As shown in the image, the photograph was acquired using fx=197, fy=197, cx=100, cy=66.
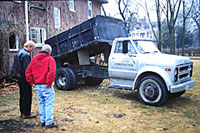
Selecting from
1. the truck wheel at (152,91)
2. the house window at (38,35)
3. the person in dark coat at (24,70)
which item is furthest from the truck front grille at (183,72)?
the house window at (38,35)

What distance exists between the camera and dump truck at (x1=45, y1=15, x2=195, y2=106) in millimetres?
6089

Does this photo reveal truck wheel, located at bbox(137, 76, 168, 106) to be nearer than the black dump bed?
Yes

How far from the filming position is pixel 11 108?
243 inches

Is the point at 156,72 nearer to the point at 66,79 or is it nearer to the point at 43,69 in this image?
the point at 43,69

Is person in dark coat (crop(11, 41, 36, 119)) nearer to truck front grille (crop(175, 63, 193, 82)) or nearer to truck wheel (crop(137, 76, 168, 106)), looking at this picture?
truck wheel (crop(137, 76, 168, 106))

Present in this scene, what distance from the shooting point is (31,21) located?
14.9 metres

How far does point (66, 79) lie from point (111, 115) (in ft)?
12.6

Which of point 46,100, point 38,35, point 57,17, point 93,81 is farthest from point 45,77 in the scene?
point 57,17

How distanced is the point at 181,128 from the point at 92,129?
79.5 inches

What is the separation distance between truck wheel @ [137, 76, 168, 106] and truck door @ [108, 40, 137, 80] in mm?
538

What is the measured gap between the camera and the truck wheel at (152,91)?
605cm

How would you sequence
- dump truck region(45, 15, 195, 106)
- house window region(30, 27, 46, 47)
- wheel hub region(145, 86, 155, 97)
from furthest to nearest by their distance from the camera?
house window region(30, 27, 46, 47) < wheel hub region(145, 86, 155, 97) < dump truck region(45, 15, 195, 106)

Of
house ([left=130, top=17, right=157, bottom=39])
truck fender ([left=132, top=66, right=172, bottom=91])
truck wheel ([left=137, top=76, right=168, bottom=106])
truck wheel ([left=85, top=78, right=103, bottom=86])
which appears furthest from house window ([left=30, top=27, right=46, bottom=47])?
house ([left=130, top=17, right=157, bottom=39])

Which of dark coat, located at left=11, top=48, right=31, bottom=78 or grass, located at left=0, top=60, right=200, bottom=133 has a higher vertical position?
dark coat, located at left=11, top=48, right=31, bottom=78
